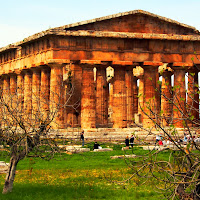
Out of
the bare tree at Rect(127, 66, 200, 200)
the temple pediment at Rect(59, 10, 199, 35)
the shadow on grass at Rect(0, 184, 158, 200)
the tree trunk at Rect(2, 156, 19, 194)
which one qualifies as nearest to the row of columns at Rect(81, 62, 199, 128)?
the temple pediment at Rect(59, 10, 199, 35)

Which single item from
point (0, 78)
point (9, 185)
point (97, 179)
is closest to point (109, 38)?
point (0, 78)

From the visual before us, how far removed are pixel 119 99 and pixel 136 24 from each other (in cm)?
661

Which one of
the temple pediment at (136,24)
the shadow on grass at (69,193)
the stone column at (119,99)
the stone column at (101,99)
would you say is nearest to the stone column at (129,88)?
the stone column at (119,99)

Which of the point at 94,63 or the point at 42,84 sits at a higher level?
the point at 94,63

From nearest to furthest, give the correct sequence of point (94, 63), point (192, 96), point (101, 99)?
point (192, 96)
point (94, 63)
point (101, 99)

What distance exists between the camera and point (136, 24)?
42.2m

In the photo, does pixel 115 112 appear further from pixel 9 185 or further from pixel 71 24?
pixel 9 185

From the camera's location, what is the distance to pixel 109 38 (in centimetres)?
4106

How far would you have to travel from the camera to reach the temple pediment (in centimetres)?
4062

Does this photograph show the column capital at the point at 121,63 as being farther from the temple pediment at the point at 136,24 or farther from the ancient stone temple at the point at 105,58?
the temple pediment at the point at 136,24

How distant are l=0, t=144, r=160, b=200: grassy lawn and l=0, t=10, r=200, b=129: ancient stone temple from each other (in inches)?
549

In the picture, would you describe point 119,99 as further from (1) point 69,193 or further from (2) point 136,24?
(1) point 69,193

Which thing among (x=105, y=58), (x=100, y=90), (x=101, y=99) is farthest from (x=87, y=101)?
(x=101, y=99)

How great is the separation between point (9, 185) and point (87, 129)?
899 inches
